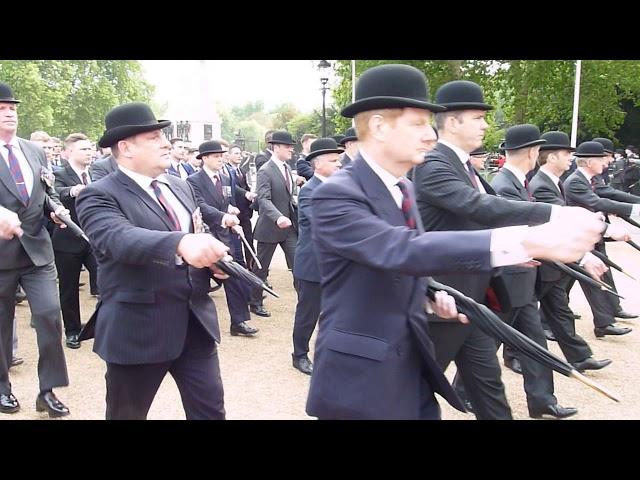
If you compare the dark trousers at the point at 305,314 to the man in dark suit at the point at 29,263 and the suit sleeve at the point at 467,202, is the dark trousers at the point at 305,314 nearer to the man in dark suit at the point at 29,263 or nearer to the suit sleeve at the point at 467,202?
the man in dark suit at the point at 29,263

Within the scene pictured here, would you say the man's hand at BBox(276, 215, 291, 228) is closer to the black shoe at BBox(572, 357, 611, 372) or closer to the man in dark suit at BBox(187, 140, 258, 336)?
the man in dark suit at BBox(187, 140, 258, 336)

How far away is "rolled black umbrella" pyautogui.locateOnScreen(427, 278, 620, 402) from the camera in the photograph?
239 cm

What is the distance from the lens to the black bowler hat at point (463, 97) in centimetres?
429

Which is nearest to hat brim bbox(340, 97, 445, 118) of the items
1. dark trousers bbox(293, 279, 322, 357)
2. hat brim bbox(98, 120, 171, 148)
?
hat brim bbox(98, 120, 171, 148)

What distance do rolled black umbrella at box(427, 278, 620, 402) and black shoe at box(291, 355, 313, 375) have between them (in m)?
3.75

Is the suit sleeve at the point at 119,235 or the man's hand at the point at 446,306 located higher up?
the suit sleeve at the point at 119,235

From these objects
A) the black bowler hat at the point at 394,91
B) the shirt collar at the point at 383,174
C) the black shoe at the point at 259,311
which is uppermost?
the black bowler hat at the point at 394,91

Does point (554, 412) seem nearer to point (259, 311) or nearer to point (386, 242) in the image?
point (386, 242)

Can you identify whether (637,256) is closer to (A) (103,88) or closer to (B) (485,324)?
(B) (485,324)

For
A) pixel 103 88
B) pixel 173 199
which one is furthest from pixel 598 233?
pixel 103 88

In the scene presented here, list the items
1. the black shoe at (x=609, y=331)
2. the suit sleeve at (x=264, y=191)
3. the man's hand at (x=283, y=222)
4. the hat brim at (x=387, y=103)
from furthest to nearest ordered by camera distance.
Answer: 1. the suit sleeve at (x=264, y=191)
2. the man's hand at (x=283, y=222)
3. the black shoe at (x=609, y=331)
4. the hat brim at (x=387, y=103)

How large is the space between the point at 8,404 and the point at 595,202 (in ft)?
19.4

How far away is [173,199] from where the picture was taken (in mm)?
3834

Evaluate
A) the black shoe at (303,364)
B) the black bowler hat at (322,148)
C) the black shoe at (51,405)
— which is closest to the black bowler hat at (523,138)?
the black bowler hat at (322,148)
